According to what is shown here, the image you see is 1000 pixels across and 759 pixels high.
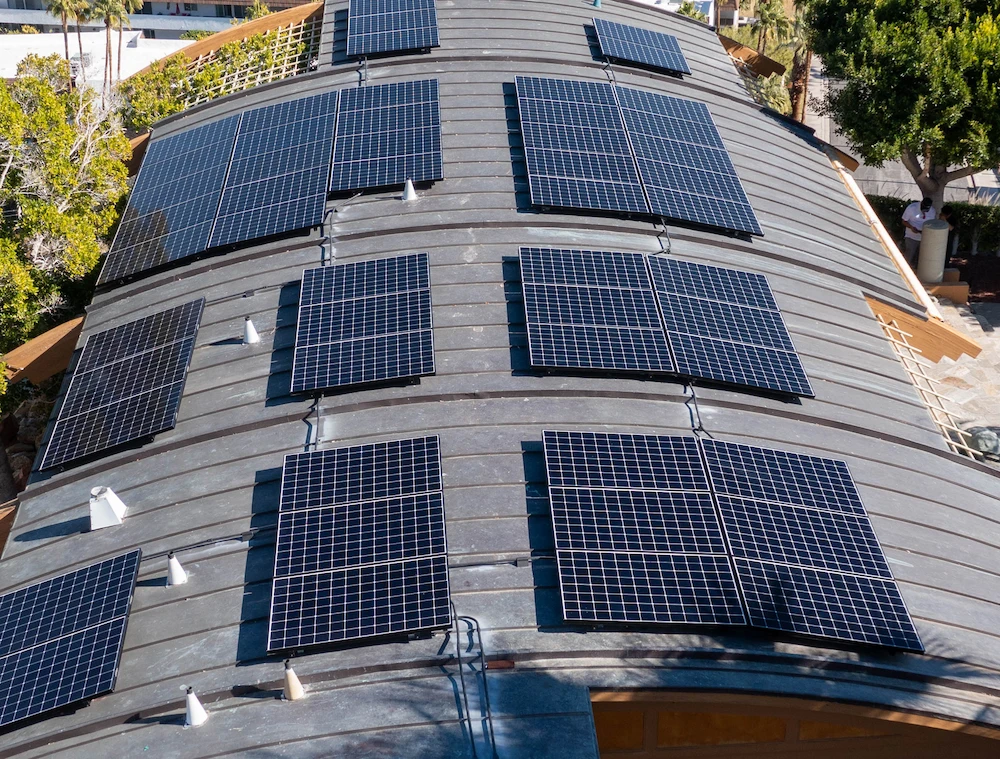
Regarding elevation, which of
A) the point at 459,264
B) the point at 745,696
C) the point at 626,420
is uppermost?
the point at 459,264

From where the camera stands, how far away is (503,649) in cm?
1477

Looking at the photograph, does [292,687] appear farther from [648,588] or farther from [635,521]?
[635,521]

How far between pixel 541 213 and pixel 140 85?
17.8 metres

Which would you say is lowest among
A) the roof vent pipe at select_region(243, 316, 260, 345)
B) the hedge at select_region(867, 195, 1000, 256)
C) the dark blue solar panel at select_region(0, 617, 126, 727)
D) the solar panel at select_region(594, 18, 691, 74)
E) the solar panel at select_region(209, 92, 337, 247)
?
the hedge at select_region(867, 195, 1000, 256)

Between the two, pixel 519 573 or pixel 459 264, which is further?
pixel 459 264

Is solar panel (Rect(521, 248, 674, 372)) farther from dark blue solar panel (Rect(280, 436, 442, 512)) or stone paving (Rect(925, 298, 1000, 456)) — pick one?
stone paving (Rect(925, 298, 1000, 456))

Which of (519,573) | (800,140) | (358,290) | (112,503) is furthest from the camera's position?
(800,140)

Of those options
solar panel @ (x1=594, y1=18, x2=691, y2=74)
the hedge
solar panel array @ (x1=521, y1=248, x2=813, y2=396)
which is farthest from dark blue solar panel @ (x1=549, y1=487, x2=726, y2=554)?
the hedge

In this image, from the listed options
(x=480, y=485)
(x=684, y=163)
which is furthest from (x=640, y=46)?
(x=480, y=485)

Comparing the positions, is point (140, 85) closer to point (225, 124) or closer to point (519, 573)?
point (225, 124)

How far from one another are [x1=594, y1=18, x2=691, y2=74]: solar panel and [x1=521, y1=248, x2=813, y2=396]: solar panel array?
10.8 meters

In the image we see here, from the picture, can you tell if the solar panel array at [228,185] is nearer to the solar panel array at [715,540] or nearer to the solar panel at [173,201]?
the solar panel at [173,201]

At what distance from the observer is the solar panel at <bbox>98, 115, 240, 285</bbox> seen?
78.5 feet

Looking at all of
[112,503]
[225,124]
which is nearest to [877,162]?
[225,124]
